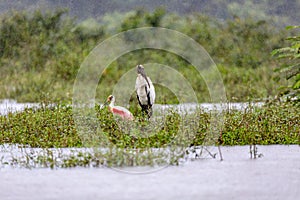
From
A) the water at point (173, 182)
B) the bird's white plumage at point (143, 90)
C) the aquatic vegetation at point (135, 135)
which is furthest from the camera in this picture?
the bird's white plumage at point (143, 90)

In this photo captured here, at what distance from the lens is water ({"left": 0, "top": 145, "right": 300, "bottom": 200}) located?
660 cm

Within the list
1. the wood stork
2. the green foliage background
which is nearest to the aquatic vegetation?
the wood stork

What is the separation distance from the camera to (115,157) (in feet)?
26.0

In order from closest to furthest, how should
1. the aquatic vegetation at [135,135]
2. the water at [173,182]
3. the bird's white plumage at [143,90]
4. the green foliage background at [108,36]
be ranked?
the water at [173,182] < the aquatic vegetation at [135,135] < the bird's white plumage at [143,90] < the green foliage background at [108,36]

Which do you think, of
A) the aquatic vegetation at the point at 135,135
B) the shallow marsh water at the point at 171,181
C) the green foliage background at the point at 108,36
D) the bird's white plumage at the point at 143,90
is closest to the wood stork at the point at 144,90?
the bird's white plumage at the point at 143,90

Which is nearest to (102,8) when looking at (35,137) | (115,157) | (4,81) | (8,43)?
(8,43)

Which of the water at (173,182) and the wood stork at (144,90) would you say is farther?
the wood stork at (144,90)

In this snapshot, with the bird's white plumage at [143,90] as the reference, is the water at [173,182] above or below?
below

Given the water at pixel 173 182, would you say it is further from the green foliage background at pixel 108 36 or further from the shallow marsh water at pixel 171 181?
the green foliage background at pixel 108 36

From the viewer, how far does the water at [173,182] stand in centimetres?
660

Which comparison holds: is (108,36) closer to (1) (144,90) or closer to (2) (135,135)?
(1) (144,90)

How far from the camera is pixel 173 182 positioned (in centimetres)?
713

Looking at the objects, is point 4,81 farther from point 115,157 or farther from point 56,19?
point 115,157

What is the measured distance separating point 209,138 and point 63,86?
36.3 feet
